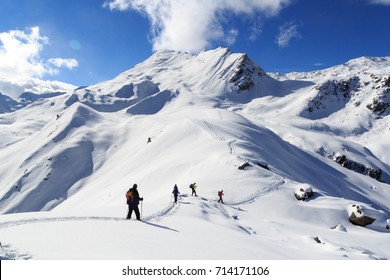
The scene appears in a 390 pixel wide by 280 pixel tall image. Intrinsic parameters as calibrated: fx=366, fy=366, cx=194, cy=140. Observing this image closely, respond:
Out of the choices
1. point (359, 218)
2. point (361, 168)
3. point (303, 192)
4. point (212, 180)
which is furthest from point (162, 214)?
point (361, 168)

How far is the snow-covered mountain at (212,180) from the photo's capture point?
1606 cm

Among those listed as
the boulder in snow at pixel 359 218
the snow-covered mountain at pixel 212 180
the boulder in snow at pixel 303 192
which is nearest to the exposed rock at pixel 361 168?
A: the snow-covered mountain at pixel 212 180

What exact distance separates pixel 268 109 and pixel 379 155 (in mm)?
57859

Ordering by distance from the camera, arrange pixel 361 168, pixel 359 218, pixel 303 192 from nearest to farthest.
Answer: pixel 359 218 < pixel 303 192 < pixel 361 168

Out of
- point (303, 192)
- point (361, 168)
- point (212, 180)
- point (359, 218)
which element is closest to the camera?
point (359, 218)

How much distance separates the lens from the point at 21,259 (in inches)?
436

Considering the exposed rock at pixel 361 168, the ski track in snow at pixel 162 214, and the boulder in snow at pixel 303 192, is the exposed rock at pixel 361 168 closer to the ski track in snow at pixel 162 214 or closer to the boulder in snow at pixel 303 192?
the ski track in snow at pixel 162 214

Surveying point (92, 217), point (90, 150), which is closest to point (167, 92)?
point (90, 150)

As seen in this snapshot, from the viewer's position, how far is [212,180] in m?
40.3

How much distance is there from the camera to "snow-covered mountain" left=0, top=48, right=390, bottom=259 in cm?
1606

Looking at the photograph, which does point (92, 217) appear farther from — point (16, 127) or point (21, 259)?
point (16, 127)

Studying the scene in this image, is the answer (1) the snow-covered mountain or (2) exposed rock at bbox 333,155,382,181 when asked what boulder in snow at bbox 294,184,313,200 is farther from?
(2) exposed rock at bbox 333,155,382,181

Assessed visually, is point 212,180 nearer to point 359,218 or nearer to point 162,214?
point 359,218

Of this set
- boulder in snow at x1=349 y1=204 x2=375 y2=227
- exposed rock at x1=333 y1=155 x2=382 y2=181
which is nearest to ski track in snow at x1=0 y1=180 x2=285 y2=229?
boulder in snow at x1=349 y1=204 x2=375 y2=227
